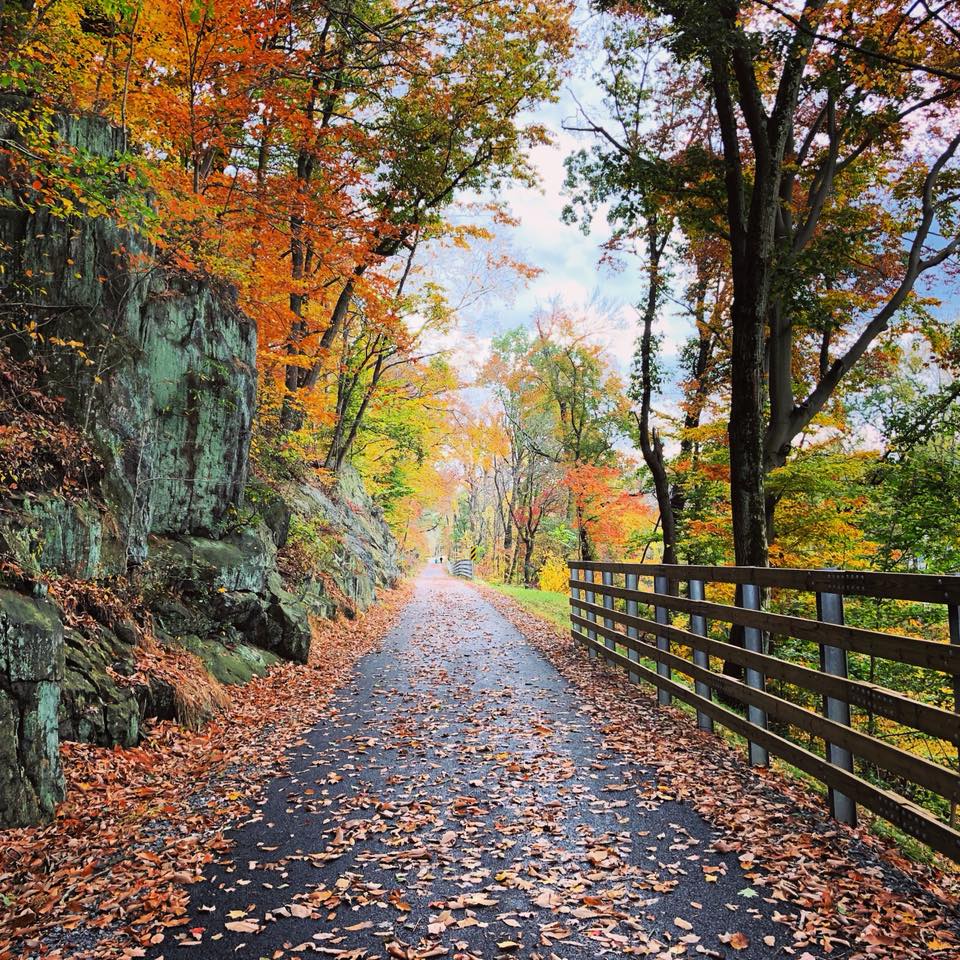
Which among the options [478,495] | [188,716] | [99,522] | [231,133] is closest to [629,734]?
[188,716]

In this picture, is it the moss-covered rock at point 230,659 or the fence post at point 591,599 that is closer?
the moss-covered rock at point 230,659

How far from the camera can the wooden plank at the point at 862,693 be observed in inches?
113

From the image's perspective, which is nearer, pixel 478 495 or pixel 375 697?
pixel 375 697

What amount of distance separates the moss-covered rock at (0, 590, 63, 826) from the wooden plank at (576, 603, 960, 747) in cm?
484

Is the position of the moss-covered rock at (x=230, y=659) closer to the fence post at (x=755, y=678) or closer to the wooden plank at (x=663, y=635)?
the wooden plank at (x=663, y=635)

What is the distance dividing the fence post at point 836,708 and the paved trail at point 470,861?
83 cm

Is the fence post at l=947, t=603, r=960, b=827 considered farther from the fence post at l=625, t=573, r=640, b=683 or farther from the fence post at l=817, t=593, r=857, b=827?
the fence post at l=625, t=573, r=640, b=683

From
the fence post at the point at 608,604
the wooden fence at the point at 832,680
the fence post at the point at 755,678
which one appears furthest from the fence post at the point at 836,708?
the fence post at the point at 608,604

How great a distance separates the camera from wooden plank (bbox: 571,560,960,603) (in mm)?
3000

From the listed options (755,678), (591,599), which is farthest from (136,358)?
(591,599)

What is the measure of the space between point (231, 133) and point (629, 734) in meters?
11.1

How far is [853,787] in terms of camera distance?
141 inches

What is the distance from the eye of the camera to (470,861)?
351cm

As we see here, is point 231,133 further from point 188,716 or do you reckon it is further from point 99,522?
point 188,716
